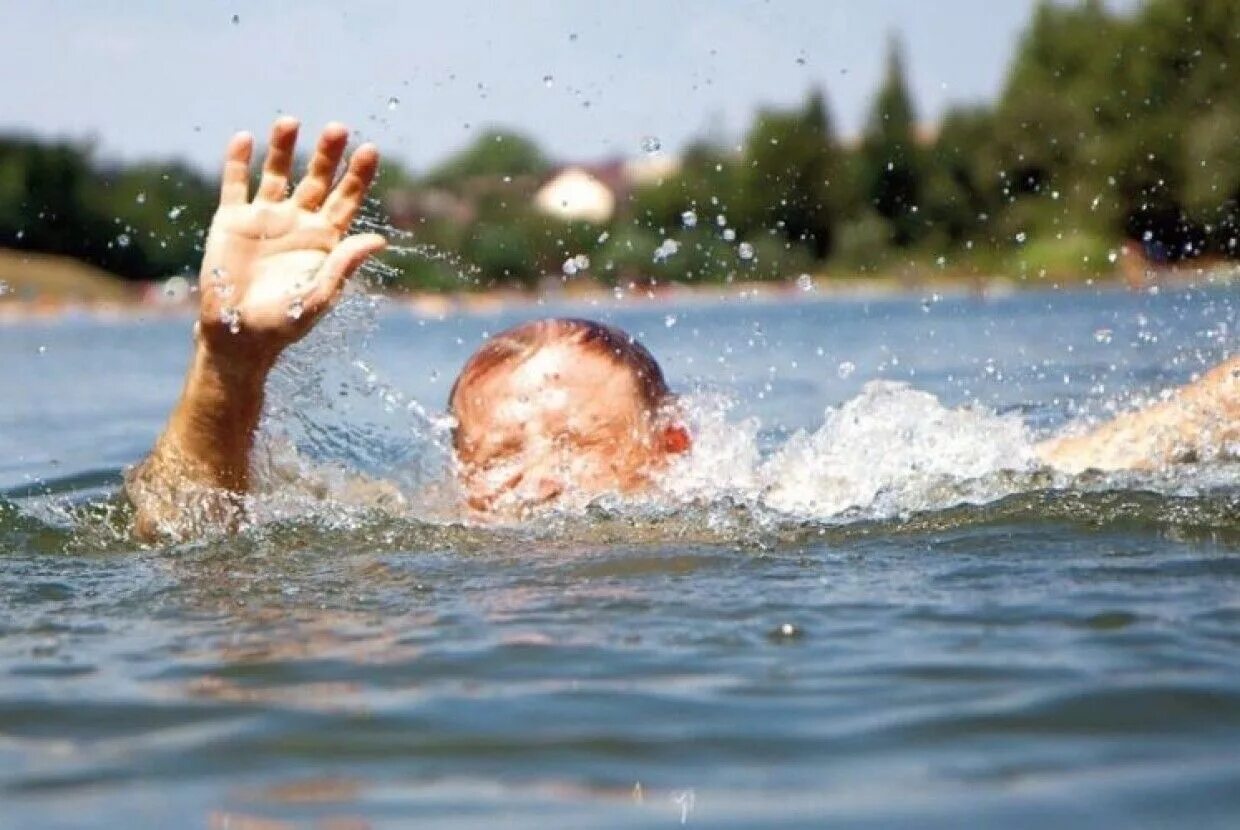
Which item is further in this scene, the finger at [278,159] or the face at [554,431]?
the face at [554,431]

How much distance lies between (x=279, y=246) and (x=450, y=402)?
80 centimetres

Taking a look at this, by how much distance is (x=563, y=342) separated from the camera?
14.7 feet

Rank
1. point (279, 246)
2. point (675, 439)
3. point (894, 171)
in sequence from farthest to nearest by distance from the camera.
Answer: point (894, 171) → point (675, 439) → point (279, 246)

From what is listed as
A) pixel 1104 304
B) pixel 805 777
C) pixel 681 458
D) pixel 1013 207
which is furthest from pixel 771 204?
pixel 805 777

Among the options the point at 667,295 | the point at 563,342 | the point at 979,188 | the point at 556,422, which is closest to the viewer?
the point at 556,422

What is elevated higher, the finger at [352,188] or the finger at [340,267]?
the finger at [352,188]

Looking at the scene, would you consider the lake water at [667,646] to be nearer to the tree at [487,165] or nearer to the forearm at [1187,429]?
the forearm at [1187,429]

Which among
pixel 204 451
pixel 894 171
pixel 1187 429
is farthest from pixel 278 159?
pixel 894 171

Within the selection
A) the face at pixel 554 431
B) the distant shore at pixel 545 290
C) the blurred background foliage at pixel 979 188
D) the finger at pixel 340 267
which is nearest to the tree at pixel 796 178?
the blurred background foliage at pixel 979 188

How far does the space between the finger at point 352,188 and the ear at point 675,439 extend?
93 centimetres

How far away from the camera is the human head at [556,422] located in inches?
173

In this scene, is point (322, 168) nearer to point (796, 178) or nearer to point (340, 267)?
point (340, 267)

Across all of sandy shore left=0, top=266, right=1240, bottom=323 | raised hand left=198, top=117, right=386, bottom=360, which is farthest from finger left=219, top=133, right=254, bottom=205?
sandy shore left=0, top=266, right=1240, bottom=323

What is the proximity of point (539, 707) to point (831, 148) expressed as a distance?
40.4m
